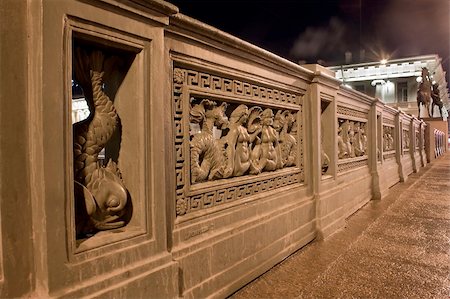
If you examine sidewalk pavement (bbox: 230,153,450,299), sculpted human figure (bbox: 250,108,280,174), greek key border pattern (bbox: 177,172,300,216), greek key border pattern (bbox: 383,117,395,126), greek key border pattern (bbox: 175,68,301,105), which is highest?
greek key border pattern (bbox: 383,117,395,126)

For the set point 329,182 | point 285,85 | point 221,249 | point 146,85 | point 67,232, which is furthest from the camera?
point 329,182

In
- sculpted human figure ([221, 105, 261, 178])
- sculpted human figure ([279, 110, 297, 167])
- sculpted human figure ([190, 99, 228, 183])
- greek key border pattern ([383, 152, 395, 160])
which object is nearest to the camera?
sculpted human figure ([190, 99, 228, 183])

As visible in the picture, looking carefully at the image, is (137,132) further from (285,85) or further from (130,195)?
(285,85)

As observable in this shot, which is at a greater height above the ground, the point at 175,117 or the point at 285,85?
the point at 285,85

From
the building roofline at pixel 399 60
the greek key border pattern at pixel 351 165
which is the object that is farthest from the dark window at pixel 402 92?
the greek key border pattern at pixel 351 165

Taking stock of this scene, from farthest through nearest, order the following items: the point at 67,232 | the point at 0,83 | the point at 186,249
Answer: the point at 186,249 → the point at 67,232 → the point at 0,83

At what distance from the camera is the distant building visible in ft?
134

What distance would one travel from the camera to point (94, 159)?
196cm

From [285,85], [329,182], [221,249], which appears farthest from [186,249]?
[329,182]

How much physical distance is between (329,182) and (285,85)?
1.57 m

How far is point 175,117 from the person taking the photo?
239 cm

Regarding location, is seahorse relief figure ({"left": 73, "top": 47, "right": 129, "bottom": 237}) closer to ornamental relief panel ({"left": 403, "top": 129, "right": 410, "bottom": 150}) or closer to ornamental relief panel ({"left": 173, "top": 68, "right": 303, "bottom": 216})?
ornamental relief panel ({"left": 173, "top": 68, "right": 303, "bottom": 216})

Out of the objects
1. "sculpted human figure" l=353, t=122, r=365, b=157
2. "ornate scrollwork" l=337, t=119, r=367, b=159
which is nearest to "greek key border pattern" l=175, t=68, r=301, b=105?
"ornate scrollwork" l=337, t=119, r=367, b=159

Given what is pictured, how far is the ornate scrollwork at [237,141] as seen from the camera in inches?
105
